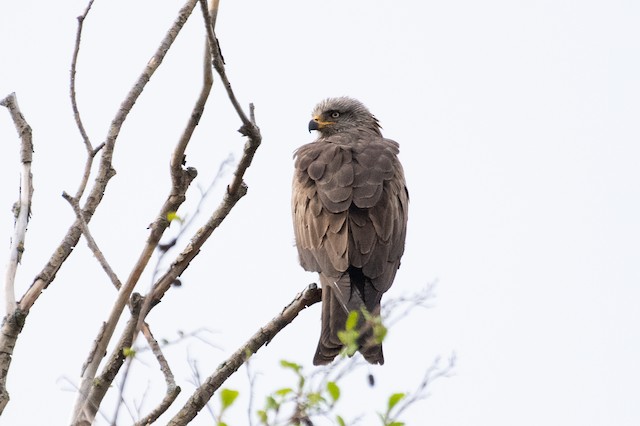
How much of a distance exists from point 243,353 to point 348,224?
6.84 feet

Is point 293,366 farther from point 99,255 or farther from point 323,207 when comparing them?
point 323,207

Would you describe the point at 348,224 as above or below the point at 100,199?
above

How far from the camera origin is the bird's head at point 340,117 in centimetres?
936

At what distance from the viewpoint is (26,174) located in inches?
203

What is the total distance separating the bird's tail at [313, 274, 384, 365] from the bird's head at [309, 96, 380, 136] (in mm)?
2809

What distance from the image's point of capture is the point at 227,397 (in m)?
3.23

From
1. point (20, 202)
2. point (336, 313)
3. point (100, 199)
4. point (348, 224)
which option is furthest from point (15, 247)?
point (348, 224)

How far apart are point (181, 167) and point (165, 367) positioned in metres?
1.02

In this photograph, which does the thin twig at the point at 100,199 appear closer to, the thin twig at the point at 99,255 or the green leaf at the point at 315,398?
the thin twig at the point at 99,255

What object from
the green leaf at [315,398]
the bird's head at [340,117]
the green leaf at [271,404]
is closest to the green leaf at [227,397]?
the green leaf at [271,404]

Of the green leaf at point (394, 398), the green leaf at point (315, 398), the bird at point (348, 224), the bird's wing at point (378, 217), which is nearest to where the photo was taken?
the green leaf at point (315, 398)

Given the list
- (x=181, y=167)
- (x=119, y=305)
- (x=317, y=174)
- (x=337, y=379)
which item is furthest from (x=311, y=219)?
(x=337, y=379)

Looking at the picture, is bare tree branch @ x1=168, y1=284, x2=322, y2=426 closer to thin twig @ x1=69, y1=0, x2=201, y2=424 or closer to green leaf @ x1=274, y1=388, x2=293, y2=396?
thin twig @ x1=69, y1=0, x2=201, y2=424

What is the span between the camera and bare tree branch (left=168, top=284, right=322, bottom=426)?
4555mm
